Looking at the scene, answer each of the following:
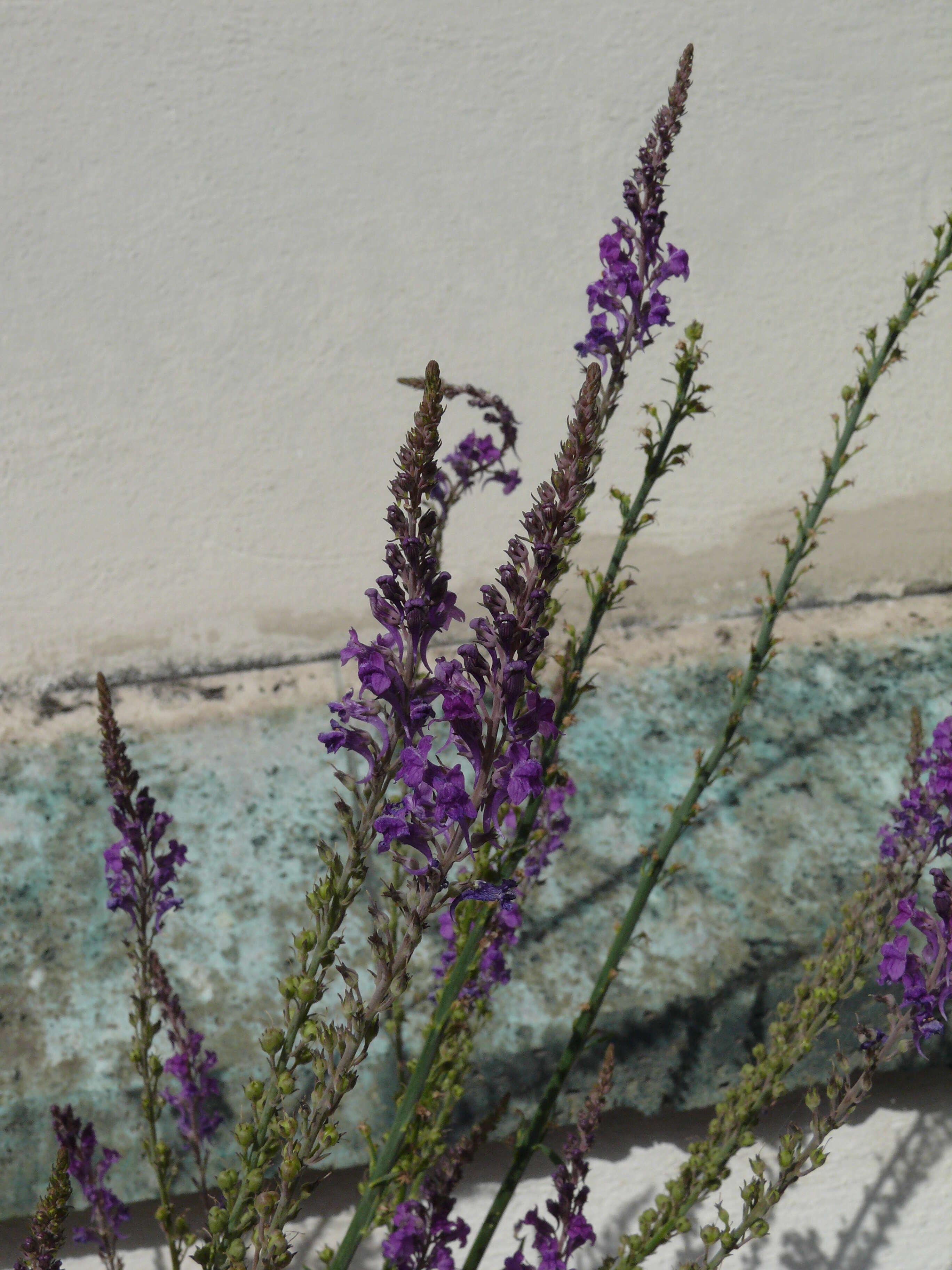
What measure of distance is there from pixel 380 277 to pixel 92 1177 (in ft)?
6.80

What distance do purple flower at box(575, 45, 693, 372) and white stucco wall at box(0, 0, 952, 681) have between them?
1.45m

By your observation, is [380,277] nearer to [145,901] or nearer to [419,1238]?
[145,901]

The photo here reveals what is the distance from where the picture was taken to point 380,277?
9.04ft

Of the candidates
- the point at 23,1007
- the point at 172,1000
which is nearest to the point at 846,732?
the point at 172,1000

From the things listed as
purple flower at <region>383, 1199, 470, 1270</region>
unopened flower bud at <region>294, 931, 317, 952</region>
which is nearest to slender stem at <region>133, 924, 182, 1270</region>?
purple flower at <region>383, 1199, 470, 1270</region>

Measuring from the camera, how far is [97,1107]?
1.90m

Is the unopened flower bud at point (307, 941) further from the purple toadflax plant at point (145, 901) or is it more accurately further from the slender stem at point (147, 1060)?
the slender stem at point (147, 1060)

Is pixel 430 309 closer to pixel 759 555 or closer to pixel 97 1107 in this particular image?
pixel 759 555

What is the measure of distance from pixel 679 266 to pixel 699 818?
1.35m

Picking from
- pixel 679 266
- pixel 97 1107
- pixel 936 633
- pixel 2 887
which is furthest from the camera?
pixel 936 633

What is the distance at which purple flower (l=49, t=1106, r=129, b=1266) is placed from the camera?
4.38 feet

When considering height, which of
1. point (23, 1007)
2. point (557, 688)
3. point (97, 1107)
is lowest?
point (97, 1107)

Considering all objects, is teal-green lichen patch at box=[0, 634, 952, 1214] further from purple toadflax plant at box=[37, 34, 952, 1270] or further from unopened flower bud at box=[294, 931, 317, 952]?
unopened flower bud at box=[294, 931, 317, 952]

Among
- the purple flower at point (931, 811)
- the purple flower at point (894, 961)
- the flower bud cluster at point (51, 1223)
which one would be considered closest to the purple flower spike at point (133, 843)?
the flower bud cluster at point (51, 1223)
